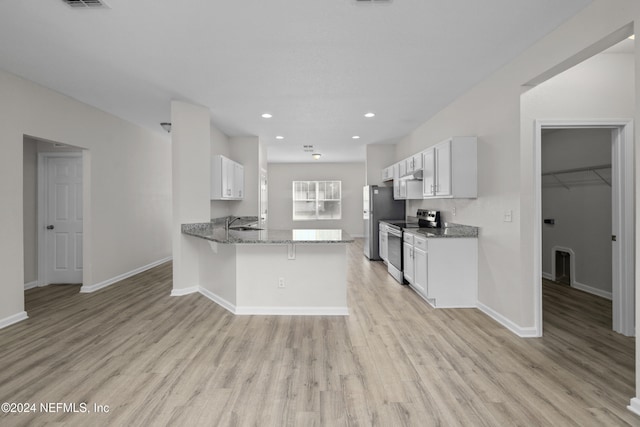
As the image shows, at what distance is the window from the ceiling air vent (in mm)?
8698

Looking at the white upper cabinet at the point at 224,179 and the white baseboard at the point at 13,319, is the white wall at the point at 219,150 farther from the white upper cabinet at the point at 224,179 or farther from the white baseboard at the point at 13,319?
the white baseboard at the point at 13,319

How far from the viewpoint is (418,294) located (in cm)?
446

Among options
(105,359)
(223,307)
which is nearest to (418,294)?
(223,307)

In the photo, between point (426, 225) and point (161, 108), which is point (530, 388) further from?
point (161, 108)

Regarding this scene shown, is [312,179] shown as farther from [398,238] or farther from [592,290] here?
[592,290]

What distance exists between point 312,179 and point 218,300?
24.4ft

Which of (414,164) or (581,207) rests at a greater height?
(414,164)

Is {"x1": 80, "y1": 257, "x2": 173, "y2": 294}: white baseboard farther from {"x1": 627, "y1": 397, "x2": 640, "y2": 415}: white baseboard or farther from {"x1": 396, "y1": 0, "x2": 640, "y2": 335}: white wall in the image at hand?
{"x1": 627, "y1": 397, "x2": 640, "y2": 415}: white baseboard

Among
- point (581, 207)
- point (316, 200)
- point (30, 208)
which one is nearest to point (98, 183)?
point (30, 208)

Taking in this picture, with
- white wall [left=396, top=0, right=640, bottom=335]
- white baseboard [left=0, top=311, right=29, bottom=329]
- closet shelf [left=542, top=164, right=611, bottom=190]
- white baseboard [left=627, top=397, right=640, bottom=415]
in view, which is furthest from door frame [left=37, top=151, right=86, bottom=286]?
closet shelf [left=542, top=164, right=611, bottom=190]

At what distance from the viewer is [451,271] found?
3896 mm

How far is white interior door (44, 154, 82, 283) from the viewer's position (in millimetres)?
4992

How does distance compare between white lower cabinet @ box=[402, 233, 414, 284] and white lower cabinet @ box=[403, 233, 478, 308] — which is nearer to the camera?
white lower cabinet @ box=[403, 233, 478, 308]

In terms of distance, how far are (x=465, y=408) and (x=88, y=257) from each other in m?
5.03
